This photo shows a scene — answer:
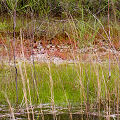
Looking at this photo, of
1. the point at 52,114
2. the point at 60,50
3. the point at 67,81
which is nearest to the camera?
the point at 52,114

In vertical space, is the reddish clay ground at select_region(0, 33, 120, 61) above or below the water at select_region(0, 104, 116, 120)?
above

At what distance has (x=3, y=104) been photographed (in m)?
2.58

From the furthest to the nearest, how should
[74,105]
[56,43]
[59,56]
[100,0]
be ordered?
[56,43], [59,56], [100,0], [74,105]

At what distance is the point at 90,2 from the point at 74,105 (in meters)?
8.34

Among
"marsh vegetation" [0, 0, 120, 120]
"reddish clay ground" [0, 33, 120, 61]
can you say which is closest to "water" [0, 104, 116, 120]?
"marsh vegetation" [0, 0, 120, 120]

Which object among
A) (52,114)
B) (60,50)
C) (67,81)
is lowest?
(60,50)

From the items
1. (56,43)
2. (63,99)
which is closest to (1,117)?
(63,99)

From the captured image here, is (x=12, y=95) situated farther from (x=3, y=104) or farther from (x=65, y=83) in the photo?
(x=65, y=83)

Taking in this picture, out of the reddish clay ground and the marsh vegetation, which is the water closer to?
the marsh vegetation

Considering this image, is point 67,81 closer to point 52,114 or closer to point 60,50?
point 52,114

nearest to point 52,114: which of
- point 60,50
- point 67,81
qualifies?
point 67,81

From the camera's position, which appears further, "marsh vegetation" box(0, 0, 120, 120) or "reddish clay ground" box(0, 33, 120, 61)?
"reddish clay ground" box(0, 33, 120, 61)

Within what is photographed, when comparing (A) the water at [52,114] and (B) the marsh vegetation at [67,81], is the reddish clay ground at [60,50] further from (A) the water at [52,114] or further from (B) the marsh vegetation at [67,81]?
(A) the water at [52,114]

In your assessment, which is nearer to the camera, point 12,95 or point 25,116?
point 25,116
